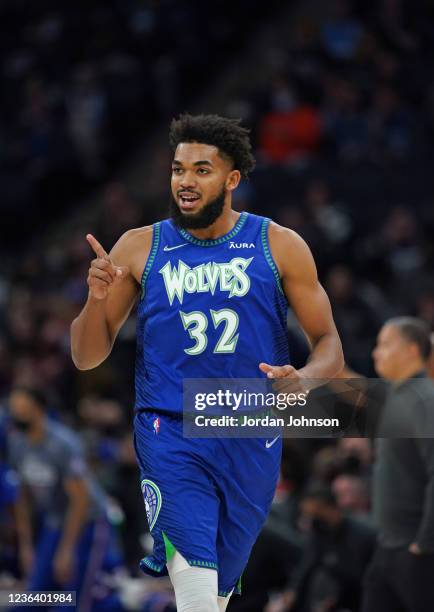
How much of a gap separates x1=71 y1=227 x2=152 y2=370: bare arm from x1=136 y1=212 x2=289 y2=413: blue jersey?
0.06 meters

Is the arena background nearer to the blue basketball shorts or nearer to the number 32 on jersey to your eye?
the blue basketball shorts

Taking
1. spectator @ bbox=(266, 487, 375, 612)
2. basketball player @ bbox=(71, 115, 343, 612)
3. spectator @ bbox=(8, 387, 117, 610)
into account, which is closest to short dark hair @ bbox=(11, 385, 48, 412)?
spectator @ bbox=(8, 387, 117, 610)

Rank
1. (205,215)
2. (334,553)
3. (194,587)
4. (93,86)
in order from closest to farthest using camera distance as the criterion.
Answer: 1. (194,587)
2. (205,215)
3. (334,553)
4. (93,86)

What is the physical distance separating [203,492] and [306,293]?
3.06 ft

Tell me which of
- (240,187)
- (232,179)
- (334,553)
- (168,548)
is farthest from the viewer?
(240,187)

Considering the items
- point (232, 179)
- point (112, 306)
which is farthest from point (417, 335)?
point (112, 306)

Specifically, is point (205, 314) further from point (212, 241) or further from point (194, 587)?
point (194, 587)

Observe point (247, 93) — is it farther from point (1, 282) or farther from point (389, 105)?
point (1, 282)

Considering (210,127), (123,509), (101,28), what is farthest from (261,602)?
(101,28)

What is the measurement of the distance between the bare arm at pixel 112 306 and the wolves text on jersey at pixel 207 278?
147 millimetres

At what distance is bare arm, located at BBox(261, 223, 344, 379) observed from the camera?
5469mm

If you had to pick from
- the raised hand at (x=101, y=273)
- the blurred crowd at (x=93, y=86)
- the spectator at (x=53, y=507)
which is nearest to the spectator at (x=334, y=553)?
the spectator at (x=53, y=507)

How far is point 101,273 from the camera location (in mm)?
5160

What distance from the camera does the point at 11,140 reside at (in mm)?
16688
